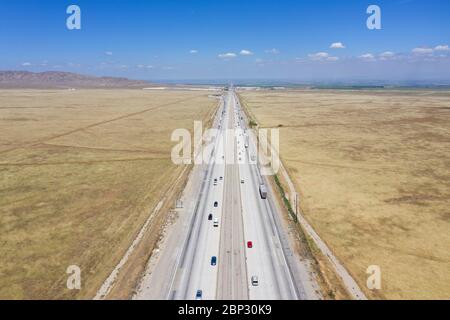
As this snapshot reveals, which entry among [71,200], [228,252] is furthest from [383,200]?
[71,200]

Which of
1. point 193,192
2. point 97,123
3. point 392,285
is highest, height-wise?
point 97,123

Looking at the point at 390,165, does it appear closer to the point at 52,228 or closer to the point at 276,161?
the point at 276,161

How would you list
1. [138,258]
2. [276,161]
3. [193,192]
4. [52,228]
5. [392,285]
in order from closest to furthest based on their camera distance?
[392,285]
[138,258]
[52,228]
[193,192]
[276,161]

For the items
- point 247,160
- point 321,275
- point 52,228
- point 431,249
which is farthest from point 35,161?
point 431,249

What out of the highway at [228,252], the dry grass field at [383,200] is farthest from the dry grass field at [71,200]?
the dry grass field at [383,200]

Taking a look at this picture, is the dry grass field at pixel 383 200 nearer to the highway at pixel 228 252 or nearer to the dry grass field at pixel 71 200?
the highway at pixel 228 252
